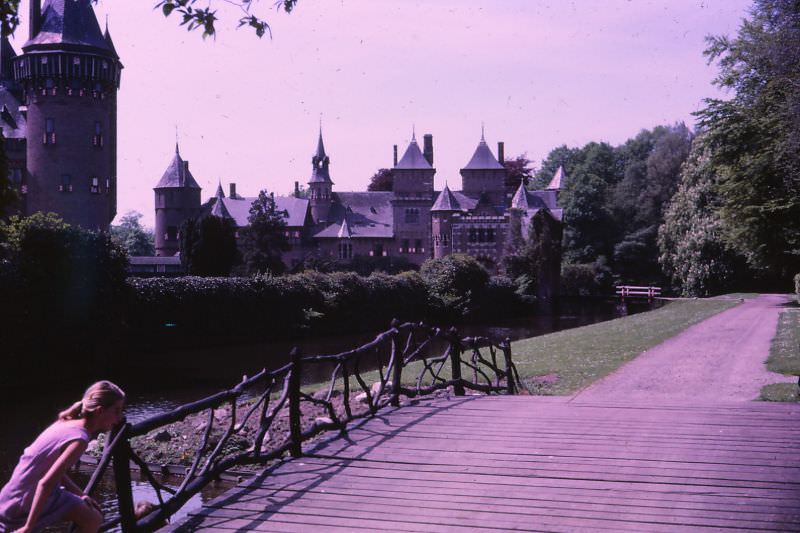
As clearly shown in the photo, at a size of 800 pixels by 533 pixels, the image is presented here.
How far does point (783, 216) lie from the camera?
31625 millimetres

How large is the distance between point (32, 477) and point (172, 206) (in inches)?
3647

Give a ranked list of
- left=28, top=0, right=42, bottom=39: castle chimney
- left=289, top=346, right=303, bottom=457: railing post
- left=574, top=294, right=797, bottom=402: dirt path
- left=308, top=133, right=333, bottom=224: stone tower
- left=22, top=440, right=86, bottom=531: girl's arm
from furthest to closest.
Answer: left=308, top=133, right=333, bottom=224: stone tower, left=28, top=0, right=42, bottom=39: castle chimney, left=574, top=294, right=797, bottom=402: dirt path, left=289, top=346, right=303, bottom=457: railing post, left=22, top=440, right=86, bottom=531: girl's arm

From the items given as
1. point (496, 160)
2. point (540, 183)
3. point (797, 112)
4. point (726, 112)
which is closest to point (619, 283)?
point (496, 160)

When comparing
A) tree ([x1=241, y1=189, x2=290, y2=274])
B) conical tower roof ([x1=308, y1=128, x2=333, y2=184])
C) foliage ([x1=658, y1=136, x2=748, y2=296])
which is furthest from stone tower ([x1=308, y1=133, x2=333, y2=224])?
foliage ([x1=658, y1=136, x2=748, y2=296])

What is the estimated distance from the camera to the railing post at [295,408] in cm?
873

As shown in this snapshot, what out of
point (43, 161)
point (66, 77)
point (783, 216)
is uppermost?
point (66, 77)

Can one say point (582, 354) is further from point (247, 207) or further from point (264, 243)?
point (247, 207)

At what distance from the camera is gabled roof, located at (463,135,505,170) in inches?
3681

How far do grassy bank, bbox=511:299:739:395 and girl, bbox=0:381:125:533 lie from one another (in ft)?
40.5

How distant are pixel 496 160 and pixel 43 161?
49.9 m

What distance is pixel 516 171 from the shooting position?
112 m

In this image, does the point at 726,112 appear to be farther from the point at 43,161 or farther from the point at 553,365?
the point at 43,161

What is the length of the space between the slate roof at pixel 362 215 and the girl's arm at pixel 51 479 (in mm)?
87776

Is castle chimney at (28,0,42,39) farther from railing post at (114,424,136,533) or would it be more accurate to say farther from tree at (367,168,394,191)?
railing post at (114,424,136,533)
